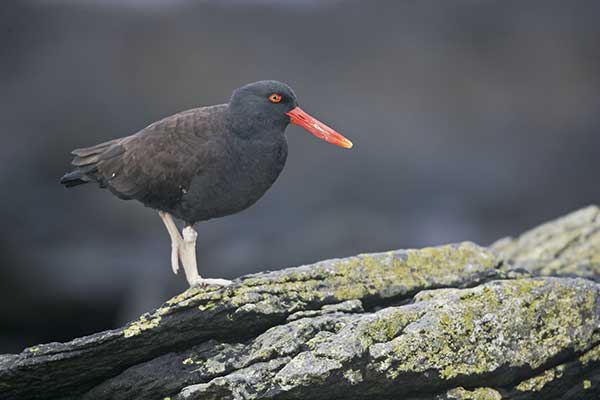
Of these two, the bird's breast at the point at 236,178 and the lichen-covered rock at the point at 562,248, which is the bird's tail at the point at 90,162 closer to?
the bird's breast at the point at 236,178

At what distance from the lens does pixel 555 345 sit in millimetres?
5969

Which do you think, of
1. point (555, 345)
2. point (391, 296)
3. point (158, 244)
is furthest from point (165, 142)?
point (158, 244)

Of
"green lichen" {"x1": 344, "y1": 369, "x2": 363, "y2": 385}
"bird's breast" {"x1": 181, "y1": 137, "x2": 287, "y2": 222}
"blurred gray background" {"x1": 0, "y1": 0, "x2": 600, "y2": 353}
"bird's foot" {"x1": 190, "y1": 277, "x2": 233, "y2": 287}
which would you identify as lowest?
"green lichen" {"x1": 344, "y1": 369, "x2": 363, "y2": 385}

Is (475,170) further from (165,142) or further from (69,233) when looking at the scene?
(165,142)

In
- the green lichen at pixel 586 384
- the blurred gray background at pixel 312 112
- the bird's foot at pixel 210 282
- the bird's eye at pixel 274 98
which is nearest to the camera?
the green lichen at pixel 586 384

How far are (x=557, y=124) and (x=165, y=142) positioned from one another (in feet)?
37.0

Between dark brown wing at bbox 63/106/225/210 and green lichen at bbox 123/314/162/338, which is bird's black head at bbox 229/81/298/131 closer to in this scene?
dark brown wing at bbox 63/106/225/210

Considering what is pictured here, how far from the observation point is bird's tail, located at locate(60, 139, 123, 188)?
289 inches

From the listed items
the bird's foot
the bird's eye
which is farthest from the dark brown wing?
the bird's foot

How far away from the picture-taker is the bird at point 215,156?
6617 mm

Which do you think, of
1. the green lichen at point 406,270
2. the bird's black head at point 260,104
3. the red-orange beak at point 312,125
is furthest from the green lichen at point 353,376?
the bird's black head at point 260,104

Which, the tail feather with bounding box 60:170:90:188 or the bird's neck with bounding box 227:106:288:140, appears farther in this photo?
the tail feather with bounding box 60:170:90:188

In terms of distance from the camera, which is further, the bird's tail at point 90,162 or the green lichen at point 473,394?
the bird's tail at point 90,162

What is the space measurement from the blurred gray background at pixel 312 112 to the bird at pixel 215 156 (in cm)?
736
